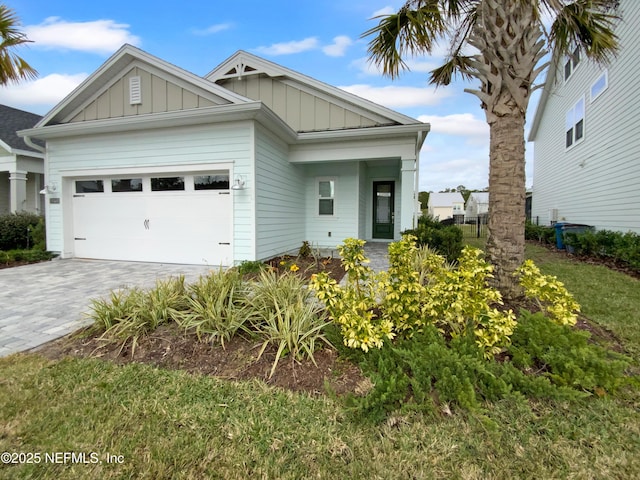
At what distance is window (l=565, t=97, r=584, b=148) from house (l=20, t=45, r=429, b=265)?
7.03m

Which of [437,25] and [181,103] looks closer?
[437,25]

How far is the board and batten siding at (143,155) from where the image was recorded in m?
7.01

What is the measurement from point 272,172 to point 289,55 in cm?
646

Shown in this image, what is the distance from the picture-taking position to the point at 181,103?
7.18 m

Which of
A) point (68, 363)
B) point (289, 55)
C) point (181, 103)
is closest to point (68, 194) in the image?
point (181, 103)

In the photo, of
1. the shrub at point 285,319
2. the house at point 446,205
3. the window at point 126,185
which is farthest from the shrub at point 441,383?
the house at point 446,205

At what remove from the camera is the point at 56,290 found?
5418 millimetres

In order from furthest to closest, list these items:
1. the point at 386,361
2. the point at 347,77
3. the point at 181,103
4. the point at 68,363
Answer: the point at 347,77 < the point at 181,103 < the point at 68,363 < the point at 386,361

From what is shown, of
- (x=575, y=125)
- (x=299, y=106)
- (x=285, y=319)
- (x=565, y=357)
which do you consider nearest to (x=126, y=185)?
(x=299, y=106)

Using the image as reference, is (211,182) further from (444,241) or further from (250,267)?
(444,241)

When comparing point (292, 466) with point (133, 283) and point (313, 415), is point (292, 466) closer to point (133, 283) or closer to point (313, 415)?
point (313, 415)

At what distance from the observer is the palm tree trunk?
12.7 feet

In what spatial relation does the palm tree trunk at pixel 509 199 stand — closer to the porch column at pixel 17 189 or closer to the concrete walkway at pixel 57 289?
the concrete walkway at pixel 57 289

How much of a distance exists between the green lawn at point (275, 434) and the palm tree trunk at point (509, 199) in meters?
1.79
